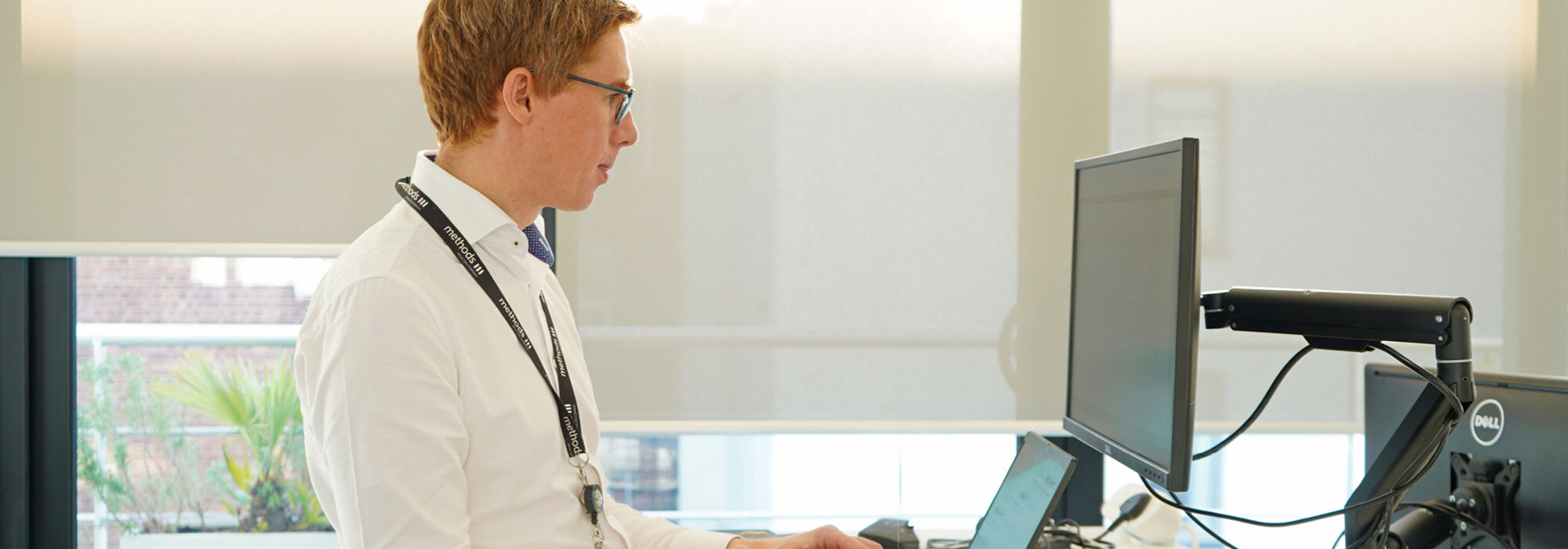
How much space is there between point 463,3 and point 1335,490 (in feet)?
8.58

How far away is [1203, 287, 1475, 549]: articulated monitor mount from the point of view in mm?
953

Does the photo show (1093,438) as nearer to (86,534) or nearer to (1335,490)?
(1335,490)

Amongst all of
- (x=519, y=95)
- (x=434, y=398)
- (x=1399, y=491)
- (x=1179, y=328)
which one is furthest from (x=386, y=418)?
(x=1399, y=491)

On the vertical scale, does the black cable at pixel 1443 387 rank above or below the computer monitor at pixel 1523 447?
above

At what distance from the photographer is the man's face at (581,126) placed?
1172mm

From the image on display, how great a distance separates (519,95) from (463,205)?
0.15 m

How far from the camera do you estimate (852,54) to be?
2.37 meters

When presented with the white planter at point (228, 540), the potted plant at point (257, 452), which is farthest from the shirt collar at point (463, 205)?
the white planter at point (228, 540)

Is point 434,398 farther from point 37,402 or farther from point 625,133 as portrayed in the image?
point 37,402

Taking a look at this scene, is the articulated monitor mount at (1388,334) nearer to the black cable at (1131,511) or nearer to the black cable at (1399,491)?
the black cable at (1399,491)

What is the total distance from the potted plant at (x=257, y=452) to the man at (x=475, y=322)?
1.49 meters

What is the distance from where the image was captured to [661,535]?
1.45 m

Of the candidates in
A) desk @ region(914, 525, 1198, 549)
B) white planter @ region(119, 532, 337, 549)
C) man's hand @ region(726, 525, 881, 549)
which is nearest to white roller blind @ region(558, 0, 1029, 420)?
desk @ region(914, 525, 1198, 549)

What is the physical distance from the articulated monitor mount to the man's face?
0.77 meters
